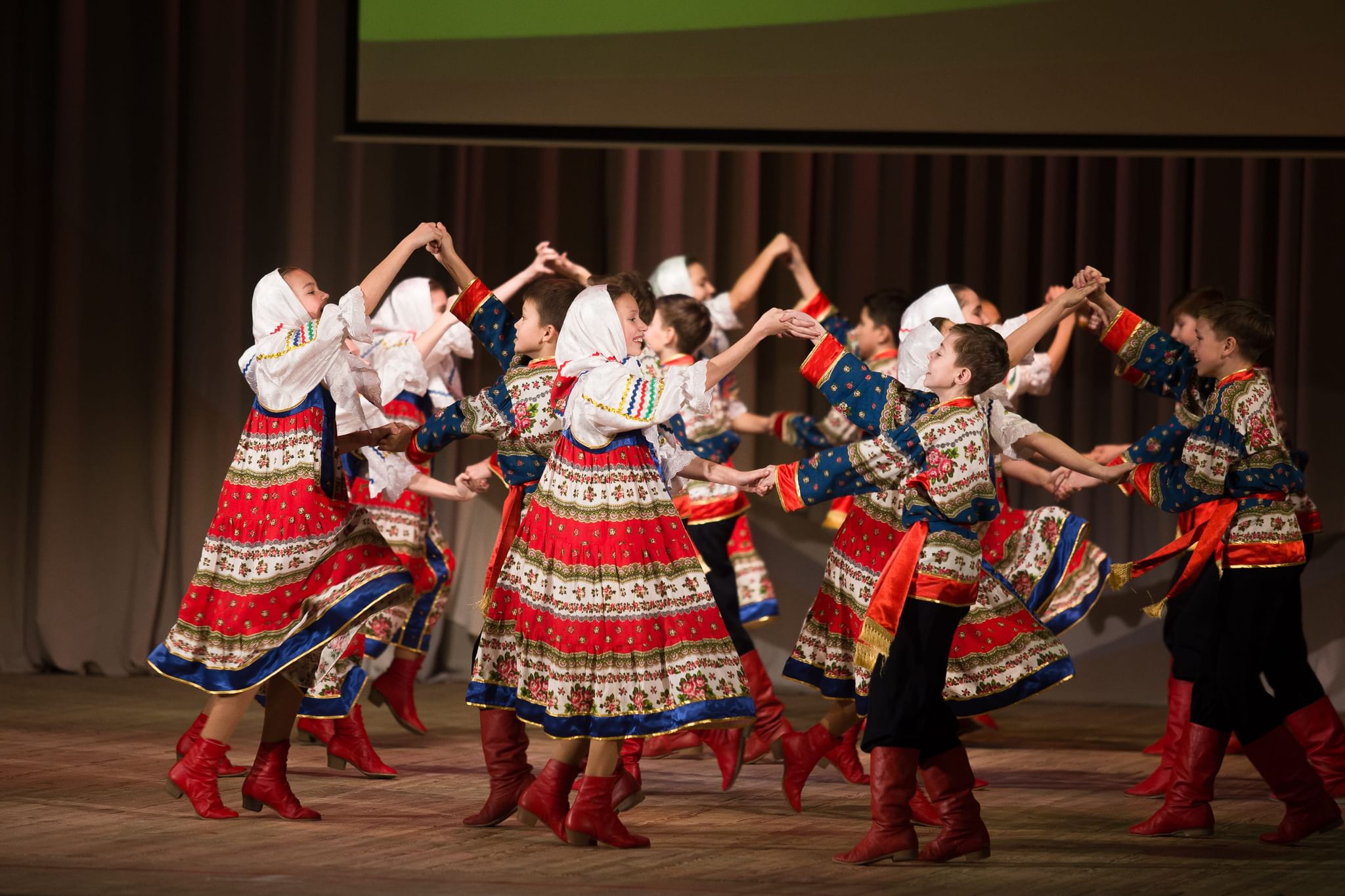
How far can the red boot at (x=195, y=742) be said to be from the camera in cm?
415

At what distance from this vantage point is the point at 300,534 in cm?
396

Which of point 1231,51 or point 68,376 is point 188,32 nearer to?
point 68,376

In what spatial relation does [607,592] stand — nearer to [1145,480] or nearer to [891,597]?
[891,597]

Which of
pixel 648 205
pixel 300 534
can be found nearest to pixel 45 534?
pixel 648 205

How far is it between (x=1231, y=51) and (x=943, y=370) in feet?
10.2

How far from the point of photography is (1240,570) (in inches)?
161

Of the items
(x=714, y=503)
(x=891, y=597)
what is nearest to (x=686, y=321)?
(x=714, y=503)

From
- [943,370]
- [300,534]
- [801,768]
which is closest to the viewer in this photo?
[943,370]

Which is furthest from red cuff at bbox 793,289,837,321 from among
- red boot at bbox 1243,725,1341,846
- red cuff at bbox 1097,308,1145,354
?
red boot at bbox 1243,725,1341,846

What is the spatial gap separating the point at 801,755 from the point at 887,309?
144cm

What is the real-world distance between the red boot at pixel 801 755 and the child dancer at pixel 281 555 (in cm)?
112

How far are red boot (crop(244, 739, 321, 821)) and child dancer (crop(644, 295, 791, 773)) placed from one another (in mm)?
1315

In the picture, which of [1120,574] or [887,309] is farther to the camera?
[887,309]

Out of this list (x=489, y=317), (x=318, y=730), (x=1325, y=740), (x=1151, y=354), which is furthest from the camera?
(x=318, y=730)
